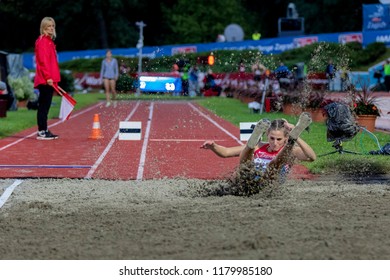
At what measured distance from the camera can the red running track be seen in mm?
12938

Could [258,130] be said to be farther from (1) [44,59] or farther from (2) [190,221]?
(1) [44,59]

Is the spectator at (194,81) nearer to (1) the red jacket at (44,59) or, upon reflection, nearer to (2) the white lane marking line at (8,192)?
(1) the red jacket at (44,59)

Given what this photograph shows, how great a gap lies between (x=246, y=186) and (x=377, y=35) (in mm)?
45127

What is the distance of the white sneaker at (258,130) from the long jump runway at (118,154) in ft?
6.88

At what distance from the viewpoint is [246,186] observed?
34.3ft

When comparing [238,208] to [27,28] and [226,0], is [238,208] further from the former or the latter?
[27,28]

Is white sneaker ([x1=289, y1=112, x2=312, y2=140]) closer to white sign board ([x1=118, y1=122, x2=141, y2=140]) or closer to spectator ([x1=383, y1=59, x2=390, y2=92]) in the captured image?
white sign board ([x1=118, y1=122, x2=141, y2=140])

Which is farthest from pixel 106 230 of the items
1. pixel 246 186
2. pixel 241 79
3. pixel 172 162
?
pixel 241 79

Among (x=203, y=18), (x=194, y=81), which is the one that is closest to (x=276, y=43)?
(x=194, y=81)

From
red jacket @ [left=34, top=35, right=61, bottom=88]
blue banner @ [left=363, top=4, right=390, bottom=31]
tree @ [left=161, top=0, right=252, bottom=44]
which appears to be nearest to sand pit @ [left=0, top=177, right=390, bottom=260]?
red jacket @ [left=34, top=35, right=61, bottom=88]

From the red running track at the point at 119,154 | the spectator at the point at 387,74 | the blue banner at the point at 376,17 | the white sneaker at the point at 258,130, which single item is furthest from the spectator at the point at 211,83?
the white sneaker at the point at 258,130

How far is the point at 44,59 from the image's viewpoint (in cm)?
1811

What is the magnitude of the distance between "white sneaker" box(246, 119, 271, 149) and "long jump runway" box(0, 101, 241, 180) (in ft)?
6.88

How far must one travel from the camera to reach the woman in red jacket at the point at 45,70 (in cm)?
1805
